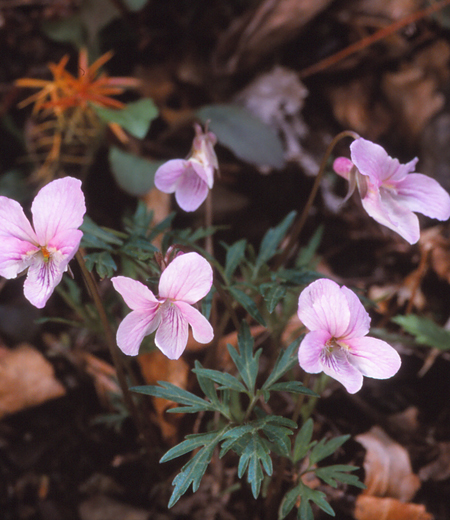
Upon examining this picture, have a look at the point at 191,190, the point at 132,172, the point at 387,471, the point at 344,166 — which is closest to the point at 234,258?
the point at 191,190

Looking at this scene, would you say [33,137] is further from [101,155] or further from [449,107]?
[449,107]

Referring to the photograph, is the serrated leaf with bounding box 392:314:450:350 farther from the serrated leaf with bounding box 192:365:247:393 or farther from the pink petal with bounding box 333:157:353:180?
the serrated leaf with bounding box 192:365:247:393

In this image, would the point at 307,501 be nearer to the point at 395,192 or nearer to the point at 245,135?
the point at 395,192

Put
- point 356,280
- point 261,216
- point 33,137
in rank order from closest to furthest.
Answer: point 356,280 → point 261,216 → point 33,137

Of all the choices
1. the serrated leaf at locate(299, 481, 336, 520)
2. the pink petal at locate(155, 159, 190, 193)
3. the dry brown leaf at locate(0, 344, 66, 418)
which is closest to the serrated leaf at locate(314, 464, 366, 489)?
the serrated leaf at locate(299, 481, 336, 520)

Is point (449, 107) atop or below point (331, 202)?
atop

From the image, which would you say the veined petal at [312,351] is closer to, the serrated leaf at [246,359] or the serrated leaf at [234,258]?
the serrated leaf at [246,359]

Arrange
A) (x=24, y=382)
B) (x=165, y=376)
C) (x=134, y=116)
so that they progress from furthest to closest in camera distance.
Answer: (x=134, y=116) < (x=24, y=382) < (x=165, y=376)

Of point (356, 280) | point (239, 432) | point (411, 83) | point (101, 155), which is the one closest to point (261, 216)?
point (356, 280)
